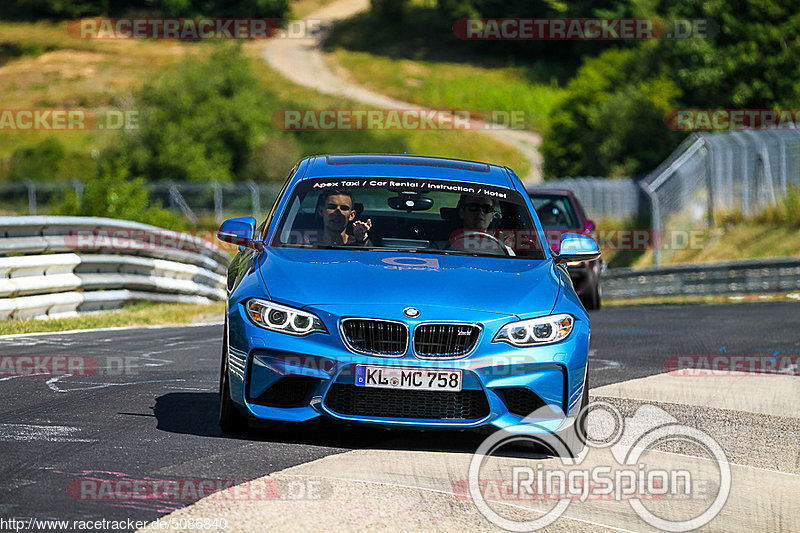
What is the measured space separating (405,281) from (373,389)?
0.63 m

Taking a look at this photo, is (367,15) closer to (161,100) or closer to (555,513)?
(161,100)

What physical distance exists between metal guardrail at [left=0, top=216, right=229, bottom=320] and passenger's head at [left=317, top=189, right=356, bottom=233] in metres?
6.03

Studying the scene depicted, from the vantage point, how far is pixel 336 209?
757cm

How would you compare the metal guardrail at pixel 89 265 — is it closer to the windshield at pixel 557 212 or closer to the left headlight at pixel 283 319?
the windshield at pixel 557 212

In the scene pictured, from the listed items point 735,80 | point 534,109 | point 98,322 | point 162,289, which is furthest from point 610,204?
point 534,109

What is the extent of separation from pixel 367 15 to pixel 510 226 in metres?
105

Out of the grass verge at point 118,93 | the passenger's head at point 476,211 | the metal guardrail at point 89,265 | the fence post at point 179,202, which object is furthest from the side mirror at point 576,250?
the grass verge at point 118,93

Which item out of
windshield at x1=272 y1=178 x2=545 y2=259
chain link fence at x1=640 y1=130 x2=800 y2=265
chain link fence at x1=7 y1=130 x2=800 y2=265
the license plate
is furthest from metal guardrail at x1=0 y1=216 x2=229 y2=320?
chain link fence at x1=640 y1=130 x2=800 y2=265

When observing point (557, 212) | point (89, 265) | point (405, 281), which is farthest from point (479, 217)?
point (557, 212)

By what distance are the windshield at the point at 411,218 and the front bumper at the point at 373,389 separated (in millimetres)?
1148

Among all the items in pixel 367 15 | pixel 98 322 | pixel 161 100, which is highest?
pixel 367 15

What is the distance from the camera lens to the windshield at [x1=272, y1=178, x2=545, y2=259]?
745 centimetres

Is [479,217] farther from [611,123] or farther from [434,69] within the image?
[434,69]

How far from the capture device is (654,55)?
2409 inches
